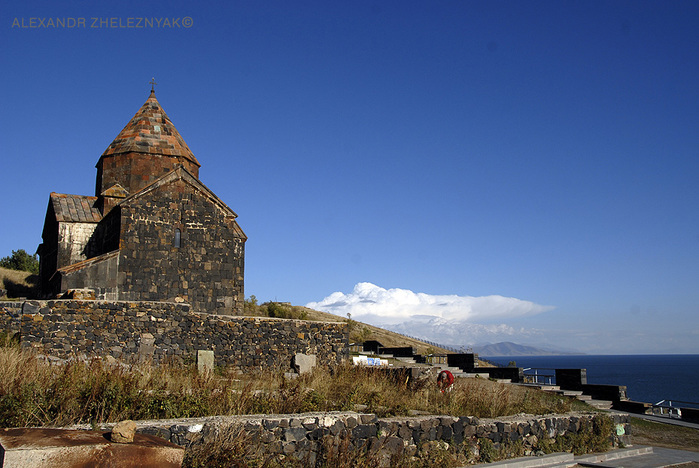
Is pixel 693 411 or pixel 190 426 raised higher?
pixel 190 426

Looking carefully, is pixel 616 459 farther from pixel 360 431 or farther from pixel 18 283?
pixel 18 283

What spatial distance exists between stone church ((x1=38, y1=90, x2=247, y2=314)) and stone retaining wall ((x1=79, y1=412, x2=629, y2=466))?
13.3 meters

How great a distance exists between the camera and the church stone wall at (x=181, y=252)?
65.2 ft

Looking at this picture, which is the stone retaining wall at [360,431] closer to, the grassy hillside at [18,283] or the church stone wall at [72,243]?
the church stone wall at [72,243]

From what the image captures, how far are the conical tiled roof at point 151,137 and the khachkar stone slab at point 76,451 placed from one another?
767 inches

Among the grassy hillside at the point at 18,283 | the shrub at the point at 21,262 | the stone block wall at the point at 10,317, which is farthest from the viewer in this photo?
the shrub at the point at 21,262

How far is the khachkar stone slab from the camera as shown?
480 cm

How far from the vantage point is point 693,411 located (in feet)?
54.3

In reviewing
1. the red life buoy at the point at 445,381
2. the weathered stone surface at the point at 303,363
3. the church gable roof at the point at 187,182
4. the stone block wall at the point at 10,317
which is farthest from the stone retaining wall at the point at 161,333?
the church gable roof at the point at 187,182

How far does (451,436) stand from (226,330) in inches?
364

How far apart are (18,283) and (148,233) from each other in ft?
57.8

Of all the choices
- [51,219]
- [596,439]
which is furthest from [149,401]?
[51,219]

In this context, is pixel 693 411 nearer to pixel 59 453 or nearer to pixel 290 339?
pixel 290 339

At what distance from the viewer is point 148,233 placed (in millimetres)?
20312
